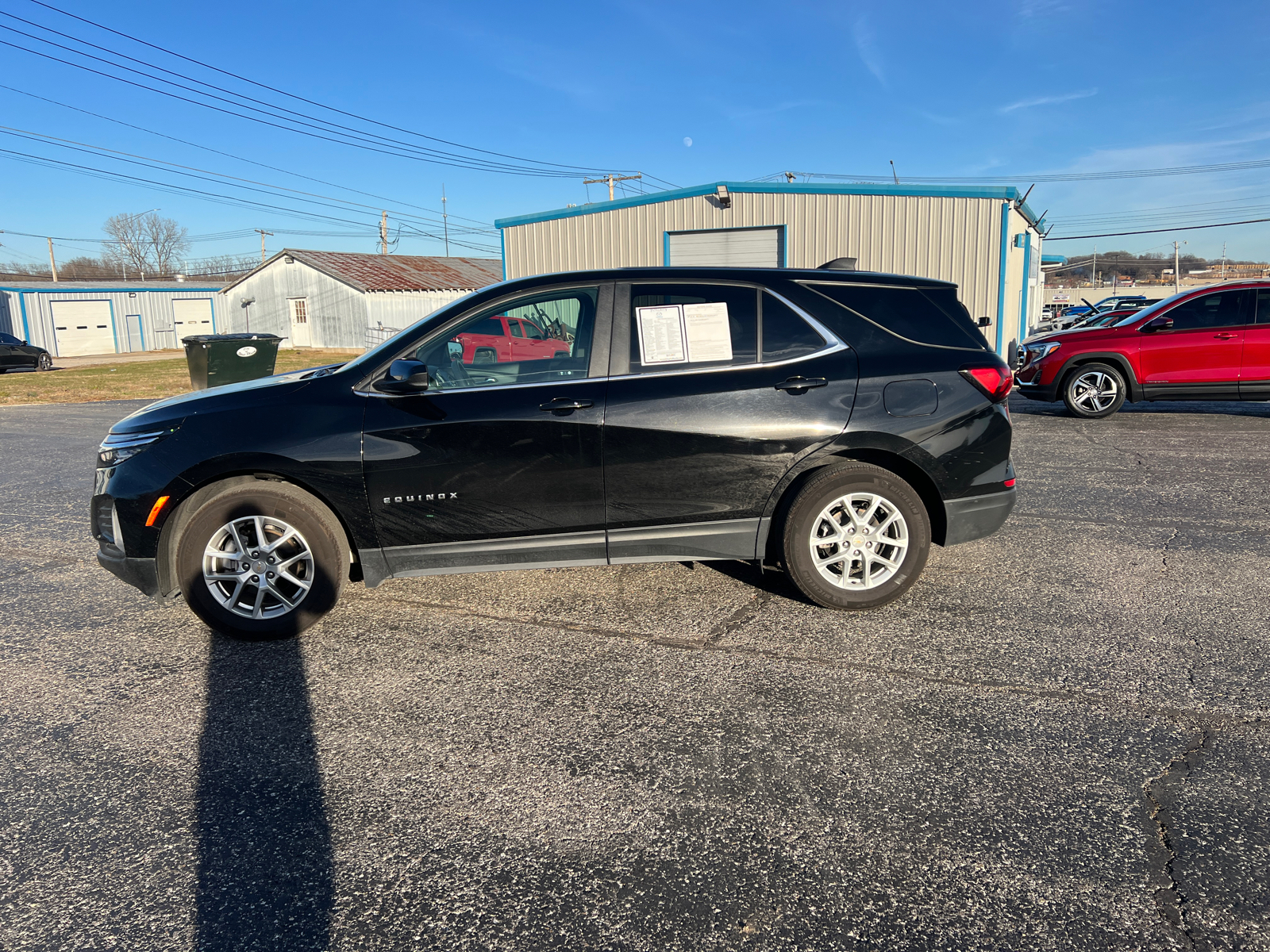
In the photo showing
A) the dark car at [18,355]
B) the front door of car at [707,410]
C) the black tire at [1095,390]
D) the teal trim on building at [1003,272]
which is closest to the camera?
the front door of car at [707,410]

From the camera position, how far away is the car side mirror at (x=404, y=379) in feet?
13.4

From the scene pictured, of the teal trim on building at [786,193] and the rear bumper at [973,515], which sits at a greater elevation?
the teal trim on building at [786,193]

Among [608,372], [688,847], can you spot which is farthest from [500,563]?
[688,847]

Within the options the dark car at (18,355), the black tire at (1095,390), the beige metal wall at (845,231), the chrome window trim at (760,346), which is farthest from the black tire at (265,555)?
the dark car at (18,355)

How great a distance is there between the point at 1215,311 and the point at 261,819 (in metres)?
12.6

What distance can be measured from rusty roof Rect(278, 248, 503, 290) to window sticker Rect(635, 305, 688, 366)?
3480 centimetres

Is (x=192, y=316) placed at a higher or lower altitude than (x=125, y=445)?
higher

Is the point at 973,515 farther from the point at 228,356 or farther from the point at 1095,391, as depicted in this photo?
the point at 228,356

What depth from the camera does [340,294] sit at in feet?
128

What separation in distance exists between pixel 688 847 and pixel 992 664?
76.0 inches

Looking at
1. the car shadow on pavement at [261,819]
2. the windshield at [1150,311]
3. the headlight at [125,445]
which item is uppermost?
the windshield at [1150,311]

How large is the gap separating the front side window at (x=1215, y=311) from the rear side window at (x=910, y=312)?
28.3 ft

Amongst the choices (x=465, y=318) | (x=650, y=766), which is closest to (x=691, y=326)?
(x=465, y=318)

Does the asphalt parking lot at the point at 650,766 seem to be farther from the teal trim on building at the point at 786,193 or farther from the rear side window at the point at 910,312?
the teal trim on building at the point at 786,193
